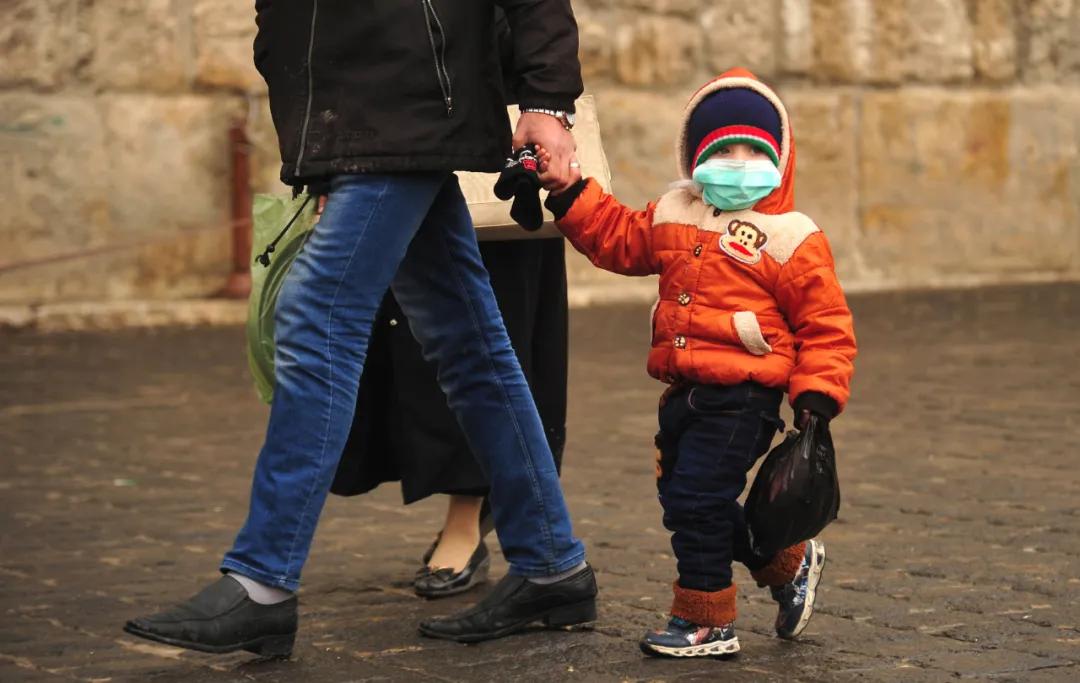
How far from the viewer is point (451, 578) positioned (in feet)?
14.7

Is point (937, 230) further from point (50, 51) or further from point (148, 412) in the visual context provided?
point (148, 412)

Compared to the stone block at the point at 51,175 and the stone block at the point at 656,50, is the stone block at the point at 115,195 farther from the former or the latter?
the stone block at the point at 656,50

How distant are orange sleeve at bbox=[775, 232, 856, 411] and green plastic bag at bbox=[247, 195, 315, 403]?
3.11ft

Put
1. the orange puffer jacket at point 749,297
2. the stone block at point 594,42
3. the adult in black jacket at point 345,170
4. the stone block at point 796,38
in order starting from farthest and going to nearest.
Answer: the stone block at point 796,38 < the stone block at point 594,42 < the orange puffer jacket at point 749,297 < the adult in black jacket at point 345,170

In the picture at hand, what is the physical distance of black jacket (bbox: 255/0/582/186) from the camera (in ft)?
12.0

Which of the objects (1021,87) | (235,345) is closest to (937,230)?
(1021,87)

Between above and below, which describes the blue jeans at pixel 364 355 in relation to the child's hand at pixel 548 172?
below

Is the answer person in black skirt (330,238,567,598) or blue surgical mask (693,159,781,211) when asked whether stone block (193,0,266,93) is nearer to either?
person in black skirt (330,238,567,598)

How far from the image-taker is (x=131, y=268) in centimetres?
1043

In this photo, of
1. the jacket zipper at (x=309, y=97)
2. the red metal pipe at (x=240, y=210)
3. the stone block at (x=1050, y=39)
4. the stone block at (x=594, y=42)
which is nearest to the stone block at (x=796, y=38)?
the stone block at (x=594, y=42)

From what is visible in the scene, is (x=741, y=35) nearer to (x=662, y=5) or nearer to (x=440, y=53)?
(x=662, y=5)

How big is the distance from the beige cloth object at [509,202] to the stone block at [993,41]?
9.34m

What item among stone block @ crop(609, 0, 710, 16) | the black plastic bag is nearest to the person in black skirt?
the black plastic bag

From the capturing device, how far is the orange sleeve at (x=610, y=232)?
3936 mm
